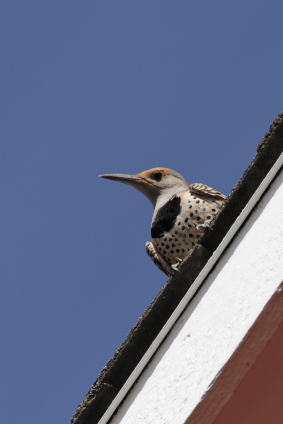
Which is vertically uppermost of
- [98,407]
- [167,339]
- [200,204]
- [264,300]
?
[200,204]

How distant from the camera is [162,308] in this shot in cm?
298

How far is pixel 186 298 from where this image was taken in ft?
8.73

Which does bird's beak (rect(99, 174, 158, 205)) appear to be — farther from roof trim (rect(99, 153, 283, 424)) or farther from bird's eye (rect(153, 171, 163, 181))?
roof trim (rect(99, 153, 283, 424))

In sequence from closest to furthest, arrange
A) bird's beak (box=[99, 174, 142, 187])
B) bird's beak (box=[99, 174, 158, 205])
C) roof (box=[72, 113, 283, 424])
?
roof (box=[72, 113, 283, 424])
bird's beak (box=[99, 174, 158, 205])
bird's beak (box=[99, 174, 142, 187])

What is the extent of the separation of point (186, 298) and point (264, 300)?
0.58 metres

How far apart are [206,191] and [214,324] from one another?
397 centimetres

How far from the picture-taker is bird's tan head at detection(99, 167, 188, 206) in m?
7.08

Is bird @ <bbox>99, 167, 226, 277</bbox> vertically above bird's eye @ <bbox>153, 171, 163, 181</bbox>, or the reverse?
bird's eye @ <bbox>153, 171, 163, 181</bbox>

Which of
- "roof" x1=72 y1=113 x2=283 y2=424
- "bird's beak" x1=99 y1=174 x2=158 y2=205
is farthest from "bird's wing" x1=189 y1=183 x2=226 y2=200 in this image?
"roof" x1=72 y1=113 x2=283 y2=424

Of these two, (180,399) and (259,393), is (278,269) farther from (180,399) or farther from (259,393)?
(180,399)

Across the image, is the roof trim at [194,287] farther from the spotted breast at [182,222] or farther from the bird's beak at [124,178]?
the bird's beak at [124,178]

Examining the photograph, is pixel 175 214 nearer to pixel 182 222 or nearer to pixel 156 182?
pixel 182 222

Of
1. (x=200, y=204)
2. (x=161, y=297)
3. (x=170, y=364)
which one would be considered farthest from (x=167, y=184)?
(x=170, y=364)

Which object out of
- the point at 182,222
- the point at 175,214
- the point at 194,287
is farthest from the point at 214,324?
the point at 175,214
